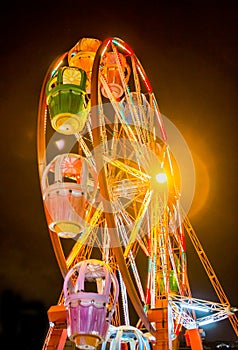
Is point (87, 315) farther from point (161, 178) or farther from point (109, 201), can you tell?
point (161, 178)

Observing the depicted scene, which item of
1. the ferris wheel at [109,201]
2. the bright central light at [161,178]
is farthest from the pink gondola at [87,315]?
the bright central light at [161,178]

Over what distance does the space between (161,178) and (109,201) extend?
11.4 ft

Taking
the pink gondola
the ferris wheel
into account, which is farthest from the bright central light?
the pink gondola

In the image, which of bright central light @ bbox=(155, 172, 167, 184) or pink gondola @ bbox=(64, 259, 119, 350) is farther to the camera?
bright central light @ bbox=(155, 172, 167, 184)

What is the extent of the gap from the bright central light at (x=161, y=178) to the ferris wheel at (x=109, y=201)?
0.03 m

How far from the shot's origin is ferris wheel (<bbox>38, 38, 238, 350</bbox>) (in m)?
10.2

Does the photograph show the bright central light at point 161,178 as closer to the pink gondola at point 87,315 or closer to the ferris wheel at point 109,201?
the ferris wheel at point 109,201

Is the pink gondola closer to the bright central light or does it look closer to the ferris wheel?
the ferris wheel

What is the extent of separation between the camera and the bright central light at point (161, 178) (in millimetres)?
13164

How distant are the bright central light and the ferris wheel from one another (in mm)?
33

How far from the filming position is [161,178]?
13.2m

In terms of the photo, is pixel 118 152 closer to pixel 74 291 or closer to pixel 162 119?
pixel 162 119

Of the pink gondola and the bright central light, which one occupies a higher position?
the bright central light

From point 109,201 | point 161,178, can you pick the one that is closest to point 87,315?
point 109,201
